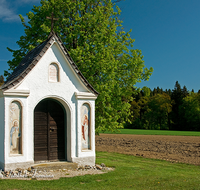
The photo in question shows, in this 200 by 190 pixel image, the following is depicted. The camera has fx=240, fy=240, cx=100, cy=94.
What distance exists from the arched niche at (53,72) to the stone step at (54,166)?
370cm

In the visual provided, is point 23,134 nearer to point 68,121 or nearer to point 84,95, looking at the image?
point 68,121

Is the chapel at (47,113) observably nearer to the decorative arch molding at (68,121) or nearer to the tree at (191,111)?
the decorative arch molding at (68,121)

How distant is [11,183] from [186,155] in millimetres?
14732

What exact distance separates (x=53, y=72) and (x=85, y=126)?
2.95 meters

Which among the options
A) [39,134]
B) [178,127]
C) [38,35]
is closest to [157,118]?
[178,127]

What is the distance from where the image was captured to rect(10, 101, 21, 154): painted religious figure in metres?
9.80

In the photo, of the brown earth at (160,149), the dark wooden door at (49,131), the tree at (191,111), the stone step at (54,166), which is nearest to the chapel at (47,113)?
the dark wooden door at (49,131)

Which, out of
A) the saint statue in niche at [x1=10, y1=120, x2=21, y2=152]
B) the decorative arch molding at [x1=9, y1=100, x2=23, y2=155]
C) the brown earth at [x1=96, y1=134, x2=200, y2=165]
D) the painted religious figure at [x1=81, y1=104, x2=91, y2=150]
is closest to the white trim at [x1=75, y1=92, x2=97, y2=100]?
the painted religious figure at [x1=81, y1=104, x2=91, y2=150]

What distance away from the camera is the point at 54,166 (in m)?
10.1

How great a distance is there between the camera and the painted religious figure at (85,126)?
11.3 meters

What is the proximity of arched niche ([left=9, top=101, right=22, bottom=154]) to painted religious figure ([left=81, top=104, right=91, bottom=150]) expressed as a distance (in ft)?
9.38

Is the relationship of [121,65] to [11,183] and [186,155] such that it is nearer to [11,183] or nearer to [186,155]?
[186,155]

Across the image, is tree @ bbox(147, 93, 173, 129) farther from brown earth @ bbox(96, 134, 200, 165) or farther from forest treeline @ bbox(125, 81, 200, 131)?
brown earth @ bbox(96, 134, 200, 165)

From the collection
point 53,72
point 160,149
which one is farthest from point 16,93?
point 160,149
